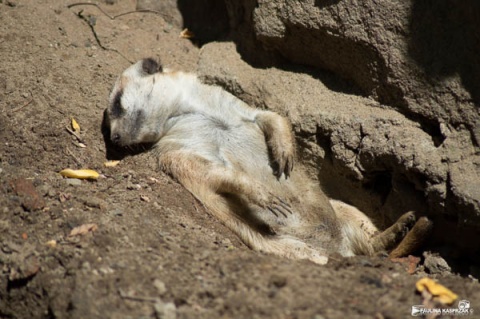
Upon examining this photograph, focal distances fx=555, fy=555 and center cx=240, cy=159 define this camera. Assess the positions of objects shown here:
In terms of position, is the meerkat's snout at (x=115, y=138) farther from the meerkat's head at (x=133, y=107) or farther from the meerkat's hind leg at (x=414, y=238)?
the meerkat's hind leg at (x=414, y=238)

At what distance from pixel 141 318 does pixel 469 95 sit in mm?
2503

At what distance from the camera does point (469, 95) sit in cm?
366

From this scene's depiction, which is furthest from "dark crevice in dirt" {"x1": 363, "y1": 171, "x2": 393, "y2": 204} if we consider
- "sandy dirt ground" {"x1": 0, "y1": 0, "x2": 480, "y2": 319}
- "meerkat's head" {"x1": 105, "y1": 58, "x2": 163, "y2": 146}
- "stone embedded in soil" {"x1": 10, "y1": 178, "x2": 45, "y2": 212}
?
"stone embedded in soil" {"x1": 10, "y1": 178, "x2": 45, "y2": 212}

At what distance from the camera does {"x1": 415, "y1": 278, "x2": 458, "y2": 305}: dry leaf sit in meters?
3.09

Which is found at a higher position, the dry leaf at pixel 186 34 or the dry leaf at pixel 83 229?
the dry leaf at pixel 186 34

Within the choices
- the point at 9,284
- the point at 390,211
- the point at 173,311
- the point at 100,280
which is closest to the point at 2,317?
the point at 9,284

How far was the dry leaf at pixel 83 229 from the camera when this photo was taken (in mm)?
3410

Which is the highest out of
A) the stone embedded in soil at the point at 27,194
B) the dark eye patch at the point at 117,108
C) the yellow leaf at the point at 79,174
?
the dark eye patch at the point at 117,108

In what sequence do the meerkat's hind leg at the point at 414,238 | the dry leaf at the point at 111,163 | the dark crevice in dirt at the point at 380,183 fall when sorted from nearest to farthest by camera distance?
1. the meerkat's hind leg at the point at 414,238
2. the dark crevice in dirt at the point at 380,183
3. the dry leaf at the point at 111,163

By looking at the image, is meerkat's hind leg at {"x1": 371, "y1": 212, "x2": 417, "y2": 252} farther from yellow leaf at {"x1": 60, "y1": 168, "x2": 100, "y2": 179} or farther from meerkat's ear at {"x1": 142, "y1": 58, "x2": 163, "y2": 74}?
meerkat's ear at {"x1": 142, "y1": 58, "x2": 163, "y2": 74}

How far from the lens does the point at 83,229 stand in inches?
135

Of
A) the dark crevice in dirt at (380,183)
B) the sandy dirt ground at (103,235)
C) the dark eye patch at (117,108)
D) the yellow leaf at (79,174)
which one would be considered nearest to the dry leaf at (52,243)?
the sandy dirt ground at (103,235)

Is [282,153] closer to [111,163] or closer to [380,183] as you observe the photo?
[380,183]

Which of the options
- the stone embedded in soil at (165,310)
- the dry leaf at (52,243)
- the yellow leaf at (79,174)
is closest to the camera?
the stone embedded in soil at (165,310)
